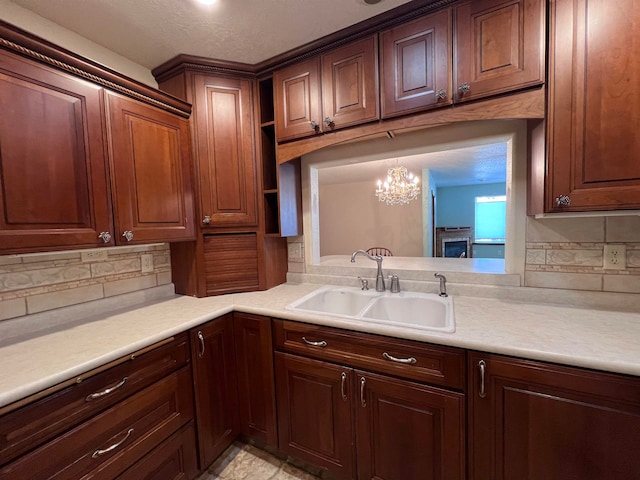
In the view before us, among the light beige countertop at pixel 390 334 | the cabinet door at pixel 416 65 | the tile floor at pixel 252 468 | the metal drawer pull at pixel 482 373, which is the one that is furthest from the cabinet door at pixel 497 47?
the tile floor at pixel 252 468

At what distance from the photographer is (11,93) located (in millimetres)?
1002

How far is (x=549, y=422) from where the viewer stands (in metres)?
0.93

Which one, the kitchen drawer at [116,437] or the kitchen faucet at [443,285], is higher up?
the kitchen faucet at [443,285]

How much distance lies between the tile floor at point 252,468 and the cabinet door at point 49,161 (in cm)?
135

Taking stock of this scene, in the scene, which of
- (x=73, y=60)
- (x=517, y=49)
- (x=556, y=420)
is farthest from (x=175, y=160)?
(x=556, y=420)

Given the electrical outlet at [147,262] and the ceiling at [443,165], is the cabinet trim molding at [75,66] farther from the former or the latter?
the ceiling at [443,165]

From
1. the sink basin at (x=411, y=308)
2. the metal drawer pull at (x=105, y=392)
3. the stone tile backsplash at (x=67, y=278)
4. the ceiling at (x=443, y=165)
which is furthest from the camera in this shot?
the ceiling at (x=443, y=165)

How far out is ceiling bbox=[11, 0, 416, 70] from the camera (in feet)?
4.15

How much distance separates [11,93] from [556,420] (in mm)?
2262

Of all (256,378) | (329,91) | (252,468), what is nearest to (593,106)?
(329,91)

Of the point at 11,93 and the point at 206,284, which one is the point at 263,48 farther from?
the point at 206,284

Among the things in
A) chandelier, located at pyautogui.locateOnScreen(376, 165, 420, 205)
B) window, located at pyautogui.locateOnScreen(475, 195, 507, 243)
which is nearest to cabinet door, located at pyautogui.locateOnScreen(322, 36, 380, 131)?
chandelier, located at pyautogui.locateOnScreen(376, 165, 420, 205)

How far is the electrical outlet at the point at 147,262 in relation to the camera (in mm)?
1702

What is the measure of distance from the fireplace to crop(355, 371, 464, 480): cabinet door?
5854 mm
